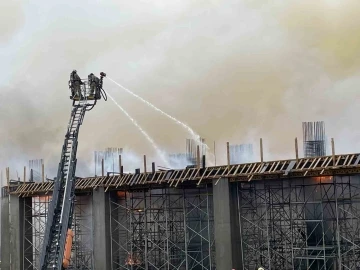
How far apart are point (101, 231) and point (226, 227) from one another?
896 centimetres

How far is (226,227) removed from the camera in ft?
102

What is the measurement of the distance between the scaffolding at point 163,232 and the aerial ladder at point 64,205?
47.3ft

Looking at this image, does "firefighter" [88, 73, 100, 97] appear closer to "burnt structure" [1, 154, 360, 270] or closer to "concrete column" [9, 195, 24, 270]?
"burnt structure" [1, 154, 360, 270]

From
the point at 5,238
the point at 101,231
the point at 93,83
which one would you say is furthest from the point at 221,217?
the point at 5,238

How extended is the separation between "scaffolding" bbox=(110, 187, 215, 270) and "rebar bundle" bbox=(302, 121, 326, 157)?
6286mm

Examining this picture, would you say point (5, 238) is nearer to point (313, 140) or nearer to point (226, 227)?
point (226, 227)

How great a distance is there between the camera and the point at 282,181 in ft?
107

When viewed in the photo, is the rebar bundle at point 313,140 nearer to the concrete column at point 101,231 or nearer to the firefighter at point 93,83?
the concrete column at point 101,231

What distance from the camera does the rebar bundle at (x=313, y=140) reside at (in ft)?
109

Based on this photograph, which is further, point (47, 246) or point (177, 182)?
point (177, 182)

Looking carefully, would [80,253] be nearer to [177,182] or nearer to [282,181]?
[177,182]

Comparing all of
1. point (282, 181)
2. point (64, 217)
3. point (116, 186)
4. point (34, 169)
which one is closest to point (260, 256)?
point (282, 181)

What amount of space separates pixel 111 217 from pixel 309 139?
12.7 meters

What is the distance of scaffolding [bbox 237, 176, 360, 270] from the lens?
30.5 meters
